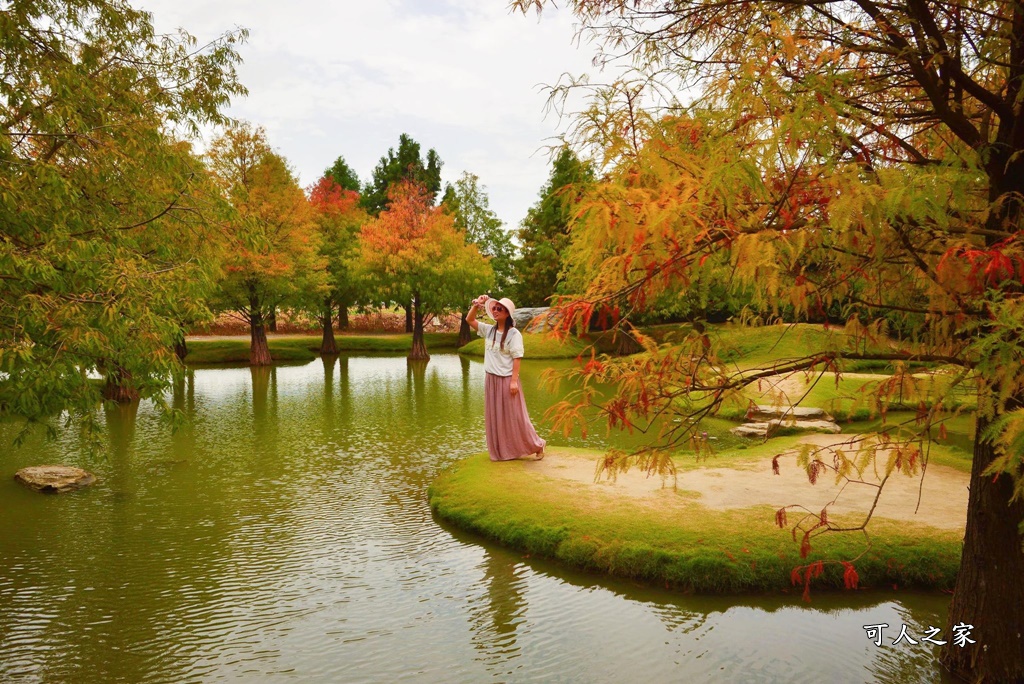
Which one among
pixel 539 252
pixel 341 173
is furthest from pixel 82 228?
pixel 341 173

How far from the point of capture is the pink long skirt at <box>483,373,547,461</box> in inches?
381

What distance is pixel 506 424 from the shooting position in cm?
990

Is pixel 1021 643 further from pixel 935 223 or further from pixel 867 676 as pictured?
pixel 935 223

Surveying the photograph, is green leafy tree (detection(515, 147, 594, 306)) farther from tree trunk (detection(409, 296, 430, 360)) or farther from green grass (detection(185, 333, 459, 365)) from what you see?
tree trunk (detection(409, 296, 430, 360))

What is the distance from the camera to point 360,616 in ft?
19.3

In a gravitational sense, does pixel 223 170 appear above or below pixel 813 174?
above

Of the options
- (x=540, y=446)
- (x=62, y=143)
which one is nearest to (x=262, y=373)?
(x=540, y=446)

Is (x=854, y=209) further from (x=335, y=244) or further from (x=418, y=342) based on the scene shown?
(x=335, y=244)

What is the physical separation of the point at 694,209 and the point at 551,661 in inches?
131

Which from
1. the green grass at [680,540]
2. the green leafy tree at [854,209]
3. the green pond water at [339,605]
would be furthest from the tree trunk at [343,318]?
A: the green leafy tree at [854,209]

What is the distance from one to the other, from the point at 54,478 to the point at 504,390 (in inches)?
226

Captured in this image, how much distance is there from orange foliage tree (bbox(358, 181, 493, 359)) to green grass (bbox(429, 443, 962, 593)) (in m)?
22.6

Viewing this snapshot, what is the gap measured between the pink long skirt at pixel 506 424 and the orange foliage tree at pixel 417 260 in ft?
68.7

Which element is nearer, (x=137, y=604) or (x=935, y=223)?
(x=935, y=223)
